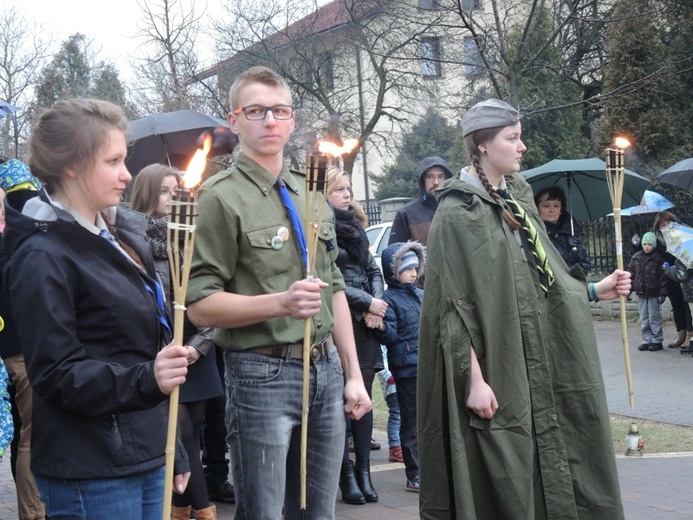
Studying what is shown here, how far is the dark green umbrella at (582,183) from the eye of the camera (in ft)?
24.3

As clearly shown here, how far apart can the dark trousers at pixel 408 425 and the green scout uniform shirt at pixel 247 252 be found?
3.04 meters

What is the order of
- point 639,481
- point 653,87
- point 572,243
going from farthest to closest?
1. point 653,87
2. point 572,243
3. point 639,481

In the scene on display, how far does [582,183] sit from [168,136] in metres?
3.38

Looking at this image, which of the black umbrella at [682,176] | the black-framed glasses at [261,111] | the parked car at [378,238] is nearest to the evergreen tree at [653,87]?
the parked car at [378,238]

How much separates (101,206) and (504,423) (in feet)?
6.69

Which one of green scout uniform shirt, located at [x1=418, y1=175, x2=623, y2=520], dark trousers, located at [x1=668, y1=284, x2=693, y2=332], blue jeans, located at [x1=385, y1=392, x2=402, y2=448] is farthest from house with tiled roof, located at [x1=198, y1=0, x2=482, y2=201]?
green scout uniform shirt, located at [x1=418, y1=175, x2=623, y2=520]

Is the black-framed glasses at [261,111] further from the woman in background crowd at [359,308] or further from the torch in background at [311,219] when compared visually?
the woman in background crowd at [359,308]

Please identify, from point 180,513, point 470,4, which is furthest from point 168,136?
point 470,4

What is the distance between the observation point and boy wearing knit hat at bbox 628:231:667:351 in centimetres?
1401

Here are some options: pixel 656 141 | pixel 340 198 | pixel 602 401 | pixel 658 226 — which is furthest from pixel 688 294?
pixel 602 401

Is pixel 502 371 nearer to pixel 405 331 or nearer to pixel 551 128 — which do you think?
pixel 405 331

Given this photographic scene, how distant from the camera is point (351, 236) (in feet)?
20.1

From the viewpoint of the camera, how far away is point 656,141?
64.1ft

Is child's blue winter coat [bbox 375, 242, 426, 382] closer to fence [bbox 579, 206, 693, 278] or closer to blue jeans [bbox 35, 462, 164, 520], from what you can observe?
blue jeans [bbox 35, 462, 164, 520]
